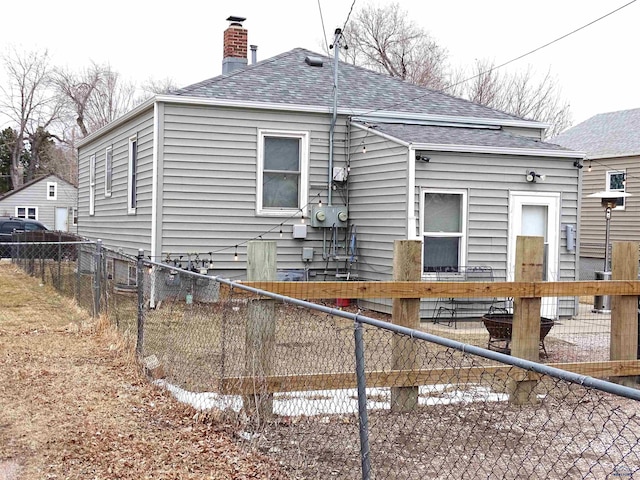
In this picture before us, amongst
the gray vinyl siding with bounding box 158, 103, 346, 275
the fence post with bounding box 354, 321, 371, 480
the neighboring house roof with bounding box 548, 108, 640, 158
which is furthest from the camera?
the neighboring house roof with bounding box 548, 108, 640, 158

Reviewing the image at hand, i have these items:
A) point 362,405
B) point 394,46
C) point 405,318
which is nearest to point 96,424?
point 405,318

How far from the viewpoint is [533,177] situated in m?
12.4

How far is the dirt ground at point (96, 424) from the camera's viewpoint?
4543 mm

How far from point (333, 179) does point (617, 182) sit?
12.2 m

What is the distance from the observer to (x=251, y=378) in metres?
5.25

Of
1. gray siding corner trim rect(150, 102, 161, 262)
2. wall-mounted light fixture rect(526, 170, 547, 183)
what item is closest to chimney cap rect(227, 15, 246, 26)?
A: gray siding corner trim rect(150, 102, 161, 262)

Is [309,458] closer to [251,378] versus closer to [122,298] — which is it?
[251,378]

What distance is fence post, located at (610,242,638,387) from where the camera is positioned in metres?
6.84

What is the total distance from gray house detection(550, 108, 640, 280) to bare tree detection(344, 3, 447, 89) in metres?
15.5

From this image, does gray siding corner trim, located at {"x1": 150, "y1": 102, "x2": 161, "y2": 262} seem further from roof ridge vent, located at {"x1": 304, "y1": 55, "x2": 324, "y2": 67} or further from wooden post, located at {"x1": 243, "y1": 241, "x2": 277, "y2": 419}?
wooden post, located at {"x1": 243, "y1": 241, "x2": 277, "y2": 419}

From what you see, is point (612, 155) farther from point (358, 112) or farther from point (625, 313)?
point (625, 313)

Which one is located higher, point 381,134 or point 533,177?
point 381,134

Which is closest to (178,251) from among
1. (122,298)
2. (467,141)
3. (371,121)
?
(122,298)

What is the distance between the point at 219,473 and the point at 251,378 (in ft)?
2.99
